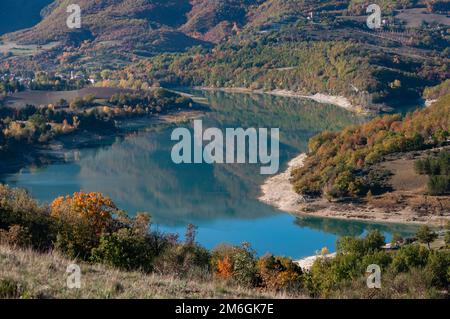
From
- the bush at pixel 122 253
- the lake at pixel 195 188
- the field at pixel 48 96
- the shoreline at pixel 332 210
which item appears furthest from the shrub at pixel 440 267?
the field at pixel 48 96

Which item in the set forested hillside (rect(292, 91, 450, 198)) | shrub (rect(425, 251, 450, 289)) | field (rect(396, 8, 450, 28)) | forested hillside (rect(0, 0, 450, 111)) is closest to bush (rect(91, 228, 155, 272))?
shrub (rect(425, 251, 450, 289))

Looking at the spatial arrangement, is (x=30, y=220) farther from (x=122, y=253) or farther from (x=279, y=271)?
(x=279, y=271)

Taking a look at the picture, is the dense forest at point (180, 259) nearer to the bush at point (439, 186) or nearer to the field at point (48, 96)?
the bush at point (439, 186)

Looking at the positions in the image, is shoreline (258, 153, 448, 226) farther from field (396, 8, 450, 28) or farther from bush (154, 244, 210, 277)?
field (396, 8, 450, 28)

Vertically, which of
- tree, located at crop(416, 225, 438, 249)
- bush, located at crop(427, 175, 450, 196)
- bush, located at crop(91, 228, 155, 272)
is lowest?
tree, located at crop(416, 225, 438, 249)

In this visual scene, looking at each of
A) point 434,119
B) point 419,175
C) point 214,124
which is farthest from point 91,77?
point 419,175
